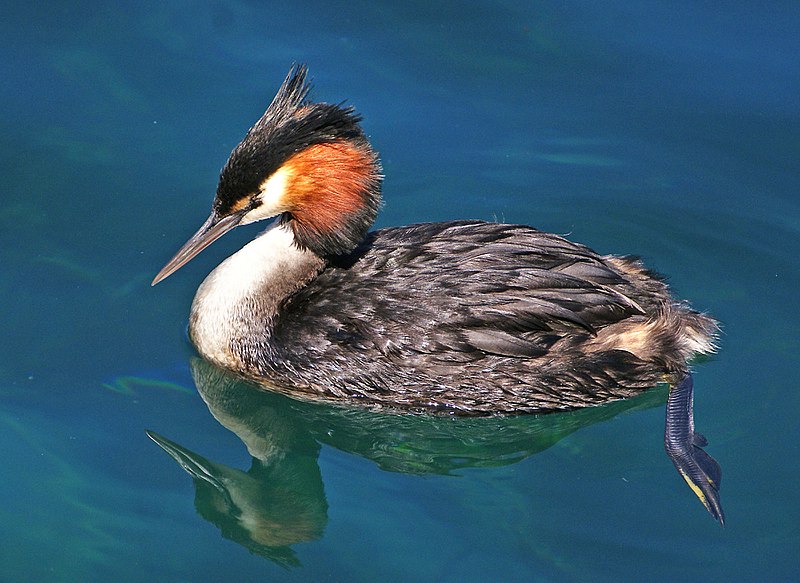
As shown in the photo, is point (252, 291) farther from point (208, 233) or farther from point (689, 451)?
point (689, 451)

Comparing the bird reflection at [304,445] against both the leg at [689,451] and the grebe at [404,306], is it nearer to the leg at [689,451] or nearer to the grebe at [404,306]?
the grebe at [404,306]

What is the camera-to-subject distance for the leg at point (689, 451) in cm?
690

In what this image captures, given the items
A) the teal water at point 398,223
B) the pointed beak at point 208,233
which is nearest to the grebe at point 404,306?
the pointed beak at point 208,233

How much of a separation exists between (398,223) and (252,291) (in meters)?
1.61

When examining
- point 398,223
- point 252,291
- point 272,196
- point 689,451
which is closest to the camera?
point 689,451

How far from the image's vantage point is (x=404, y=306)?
7406 mm

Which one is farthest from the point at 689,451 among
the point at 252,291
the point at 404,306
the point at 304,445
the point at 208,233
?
the point at 208,233

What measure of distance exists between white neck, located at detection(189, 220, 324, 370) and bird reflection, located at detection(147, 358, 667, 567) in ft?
0.82

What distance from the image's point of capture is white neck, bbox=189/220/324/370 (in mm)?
7676

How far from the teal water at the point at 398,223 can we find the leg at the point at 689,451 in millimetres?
91

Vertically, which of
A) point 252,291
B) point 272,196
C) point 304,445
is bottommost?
point 304,445

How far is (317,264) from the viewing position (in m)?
7.65

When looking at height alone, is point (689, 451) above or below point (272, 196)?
below

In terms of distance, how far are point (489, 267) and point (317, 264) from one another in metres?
1.06
